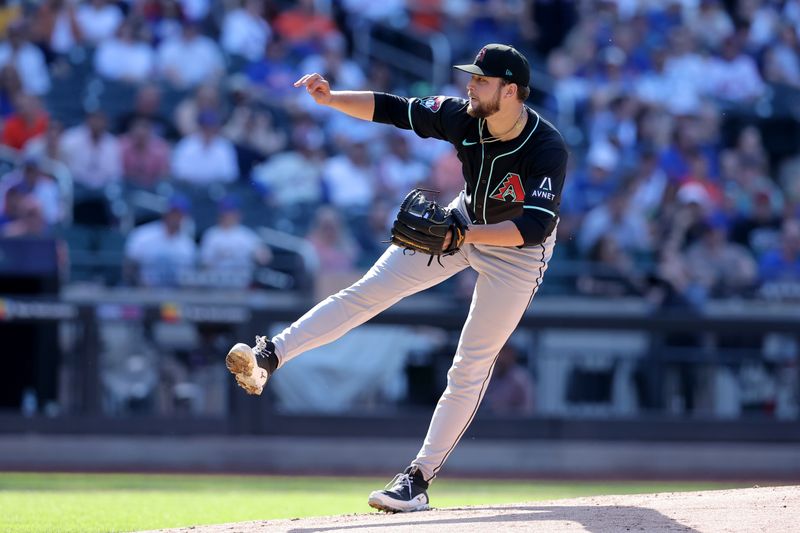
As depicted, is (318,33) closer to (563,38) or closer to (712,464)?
(563,38)

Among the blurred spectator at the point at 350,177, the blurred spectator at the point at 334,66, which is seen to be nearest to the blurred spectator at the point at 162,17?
the blurred spectator at the point at 334,66

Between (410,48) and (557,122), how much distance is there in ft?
6.26

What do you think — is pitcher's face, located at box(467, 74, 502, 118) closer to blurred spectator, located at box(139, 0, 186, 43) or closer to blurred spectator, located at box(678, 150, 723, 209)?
blurred spectator, located at box(678, 150, 723, 209)

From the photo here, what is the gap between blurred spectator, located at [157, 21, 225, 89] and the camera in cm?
1245

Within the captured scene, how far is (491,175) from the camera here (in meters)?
5.24

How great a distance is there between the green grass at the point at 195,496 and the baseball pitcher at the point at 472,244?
1.20 m

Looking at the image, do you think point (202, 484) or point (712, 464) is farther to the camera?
point (712, 464)

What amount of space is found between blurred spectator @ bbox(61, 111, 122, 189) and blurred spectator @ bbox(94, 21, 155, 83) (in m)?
1.28

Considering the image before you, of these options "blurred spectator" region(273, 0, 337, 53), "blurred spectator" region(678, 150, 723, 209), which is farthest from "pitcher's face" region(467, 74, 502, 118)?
"blurred spectator" region(273, 0, 337, 53)

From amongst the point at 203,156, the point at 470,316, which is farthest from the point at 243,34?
the point at 470,316

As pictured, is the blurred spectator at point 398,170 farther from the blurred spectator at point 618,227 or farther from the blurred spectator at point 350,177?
the blurred spectator at point 618,227

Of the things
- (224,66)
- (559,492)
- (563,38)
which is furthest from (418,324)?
(563,38)

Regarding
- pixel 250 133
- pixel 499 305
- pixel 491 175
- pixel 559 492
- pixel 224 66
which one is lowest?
pixel 559 492

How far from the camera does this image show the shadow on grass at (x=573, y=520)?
458cm
